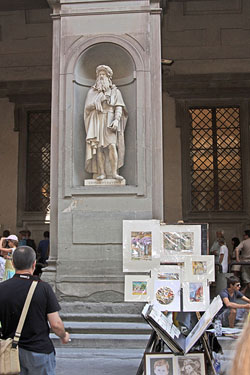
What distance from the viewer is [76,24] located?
907cm

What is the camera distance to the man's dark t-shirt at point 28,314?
3.80m

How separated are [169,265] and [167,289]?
2.61 ft

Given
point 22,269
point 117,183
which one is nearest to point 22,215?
point 117,183

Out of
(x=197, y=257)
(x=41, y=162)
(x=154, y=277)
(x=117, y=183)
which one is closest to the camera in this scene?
(x=154, y=277)

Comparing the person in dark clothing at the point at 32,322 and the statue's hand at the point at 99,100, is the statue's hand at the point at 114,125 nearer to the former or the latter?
the statue's hand at the point at 99,100

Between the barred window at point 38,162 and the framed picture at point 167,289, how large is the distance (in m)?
9.14

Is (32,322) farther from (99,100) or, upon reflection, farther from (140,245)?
(99,100)

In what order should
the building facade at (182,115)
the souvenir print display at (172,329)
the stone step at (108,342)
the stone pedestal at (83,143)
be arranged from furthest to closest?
the building facade at (182,115), the stone pedestal at (83,143), the stone step at (108,342), the souvenir print display at (172,329)

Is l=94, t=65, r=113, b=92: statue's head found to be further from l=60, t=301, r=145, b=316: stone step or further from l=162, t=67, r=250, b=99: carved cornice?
l=162, t=67, r=250, b=99: carved cornice

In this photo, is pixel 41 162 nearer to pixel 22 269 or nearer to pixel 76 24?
pixel 76 24

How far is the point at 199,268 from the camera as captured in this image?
609cm

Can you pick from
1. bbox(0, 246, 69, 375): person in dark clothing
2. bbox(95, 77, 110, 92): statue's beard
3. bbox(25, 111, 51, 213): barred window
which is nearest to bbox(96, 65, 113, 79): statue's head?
bbox(95, 77, 110, 92): statue's beard

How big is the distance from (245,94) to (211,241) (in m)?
4.37

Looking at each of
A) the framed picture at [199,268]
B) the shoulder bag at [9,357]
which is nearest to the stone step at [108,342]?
the framed picture at [199,268]
